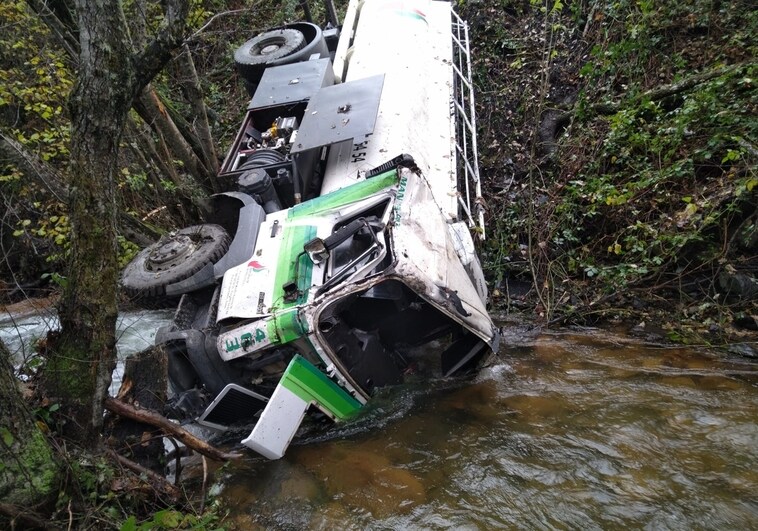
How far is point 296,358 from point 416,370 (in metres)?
1.30

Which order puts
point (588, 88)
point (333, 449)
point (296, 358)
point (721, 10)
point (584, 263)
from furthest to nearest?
point (588, 88) → point (721, 10) → point (584, 263) → point (333, 449) → point (296, 358)

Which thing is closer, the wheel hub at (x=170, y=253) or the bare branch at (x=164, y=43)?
the bare branch at (x=164, y=43)

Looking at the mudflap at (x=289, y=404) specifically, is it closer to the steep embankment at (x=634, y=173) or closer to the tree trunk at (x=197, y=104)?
the steep embankment at (x=634, y=173)

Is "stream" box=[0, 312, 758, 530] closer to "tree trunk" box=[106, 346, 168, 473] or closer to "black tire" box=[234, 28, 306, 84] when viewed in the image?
"tree trunk" box=[106, 346, 168, 473]

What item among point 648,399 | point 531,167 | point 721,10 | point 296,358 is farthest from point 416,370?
point 721,10

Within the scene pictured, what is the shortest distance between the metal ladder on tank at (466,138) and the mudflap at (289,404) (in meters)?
2.20

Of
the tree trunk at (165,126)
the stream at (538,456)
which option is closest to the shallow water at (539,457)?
the stream at (538,456)

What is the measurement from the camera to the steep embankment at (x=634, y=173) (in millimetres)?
4227

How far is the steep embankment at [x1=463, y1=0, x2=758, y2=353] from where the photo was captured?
13.9 ft

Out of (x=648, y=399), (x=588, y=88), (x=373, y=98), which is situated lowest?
(x=648, y=399)

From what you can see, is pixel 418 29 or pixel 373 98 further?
pixel 418 29

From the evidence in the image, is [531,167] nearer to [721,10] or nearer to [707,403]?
[721,10]

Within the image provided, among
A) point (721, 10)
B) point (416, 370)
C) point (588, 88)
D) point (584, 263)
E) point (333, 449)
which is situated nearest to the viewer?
point (333, 449)

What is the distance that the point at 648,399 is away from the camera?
140 inches
